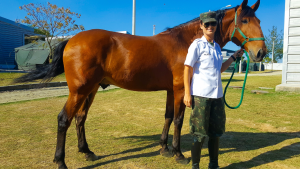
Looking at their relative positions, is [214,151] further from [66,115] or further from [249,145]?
[66,115]

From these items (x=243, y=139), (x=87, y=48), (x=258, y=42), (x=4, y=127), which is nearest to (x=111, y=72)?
(x=87, y=48)

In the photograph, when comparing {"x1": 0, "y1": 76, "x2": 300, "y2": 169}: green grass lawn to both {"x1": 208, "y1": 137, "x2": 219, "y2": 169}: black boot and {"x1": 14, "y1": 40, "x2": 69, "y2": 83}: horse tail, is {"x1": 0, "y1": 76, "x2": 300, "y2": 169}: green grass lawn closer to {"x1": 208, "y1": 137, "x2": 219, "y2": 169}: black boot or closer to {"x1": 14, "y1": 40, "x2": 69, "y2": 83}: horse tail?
{"x1": 208, "y1": 137, "x2": 219, "y2": 169}: black boot

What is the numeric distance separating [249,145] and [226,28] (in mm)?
2080

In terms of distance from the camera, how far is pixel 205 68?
8.14 feet

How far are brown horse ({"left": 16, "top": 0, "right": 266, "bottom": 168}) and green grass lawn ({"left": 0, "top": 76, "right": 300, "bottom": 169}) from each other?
332 mm

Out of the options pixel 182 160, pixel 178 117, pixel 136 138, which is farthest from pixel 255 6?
pixel 136 138

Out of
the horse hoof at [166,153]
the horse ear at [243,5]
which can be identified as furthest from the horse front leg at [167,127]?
the horse ear at [243,5]

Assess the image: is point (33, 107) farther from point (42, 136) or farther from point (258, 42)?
point (258, 42)

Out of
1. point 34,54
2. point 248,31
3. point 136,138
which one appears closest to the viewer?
point 248,31

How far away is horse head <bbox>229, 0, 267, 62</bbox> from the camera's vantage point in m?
2.92

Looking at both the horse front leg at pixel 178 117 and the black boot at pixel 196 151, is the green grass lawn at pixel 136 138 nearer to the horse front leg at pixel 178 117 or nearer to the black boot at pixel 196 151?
the horse front leg at pixel 178 117

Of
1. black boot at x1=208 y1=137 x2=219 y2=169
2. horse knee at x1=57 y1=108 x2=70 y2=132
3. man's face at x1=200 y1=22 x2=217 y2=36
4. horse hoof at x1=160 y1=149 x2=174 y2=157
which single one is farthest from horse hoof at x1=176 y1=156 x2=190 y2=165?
man's face at x1=200 y1=22 x2=217 y2=36

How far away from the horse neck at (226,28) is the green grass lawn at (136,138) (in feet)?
5.94

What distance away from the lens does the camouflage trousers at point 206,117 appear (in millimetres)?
2475
